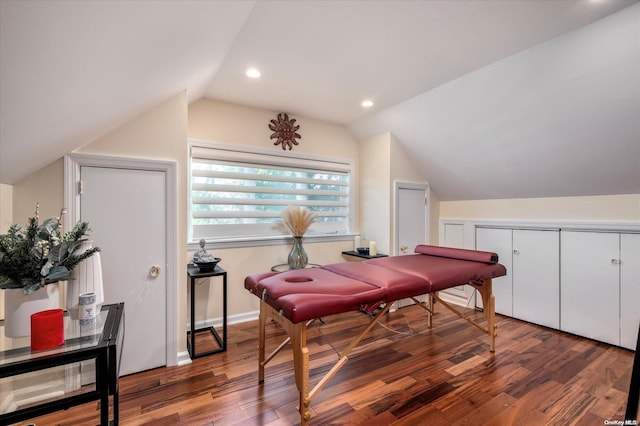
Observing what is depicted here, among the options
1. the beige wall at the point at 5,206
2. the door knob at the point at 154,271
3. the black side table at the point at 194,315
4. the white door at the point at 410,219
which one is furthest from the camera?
the white door at the point at 410,219

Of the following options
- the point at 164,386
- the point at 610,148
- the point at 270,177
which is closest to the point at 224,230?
the point at 270,177

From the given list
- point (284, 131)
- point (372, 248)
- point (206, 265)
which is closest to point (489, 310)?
point (372, 248)

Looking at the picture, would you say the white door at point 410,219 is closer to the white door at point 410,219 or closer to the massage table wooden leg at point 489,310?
the white door at point 410,219

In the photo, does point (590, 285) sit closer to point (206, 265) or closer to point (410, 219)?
point (410, 219)

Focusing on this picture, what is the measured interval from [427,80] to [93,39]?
2.42 meters

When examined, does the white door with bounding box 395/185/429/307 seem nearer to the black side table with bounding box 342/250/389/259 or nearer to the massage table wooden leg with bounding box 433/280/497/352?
the black side table with bounding box 342/250/389/259

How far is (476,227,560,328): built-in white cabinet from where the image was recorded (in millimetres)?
2961

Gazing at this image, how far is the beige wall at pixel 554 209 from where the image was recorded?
2.58 metres

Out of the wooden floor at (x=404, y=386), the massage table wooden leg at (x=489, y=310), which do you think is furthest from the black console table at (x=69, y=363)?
the massage table wooden leg at (x=489, y=310)

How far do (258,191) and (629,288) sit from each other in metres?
3.64

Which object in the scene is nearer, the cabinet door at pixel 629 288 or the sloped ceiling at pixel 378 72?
the sloped ceiling at pixel 378 72

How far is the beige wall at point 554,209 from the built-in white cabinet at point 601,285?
7.3 inches

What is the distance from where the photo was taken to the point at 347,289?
5.44 feet

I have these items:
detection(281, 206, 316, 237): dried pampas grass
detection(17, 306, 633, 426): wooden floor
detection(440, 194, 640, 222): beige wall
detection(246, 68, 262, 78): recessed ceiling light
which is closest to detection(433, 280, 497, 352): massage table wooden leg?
detection(17, 306, 633, 426): wooden floor
